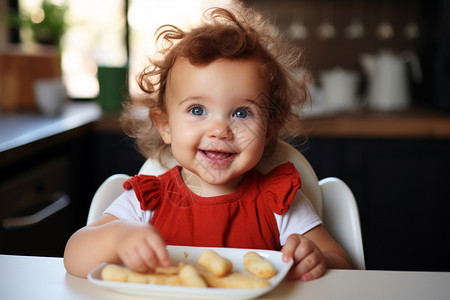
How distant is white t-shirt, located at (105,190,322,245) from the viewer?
0.98 meters

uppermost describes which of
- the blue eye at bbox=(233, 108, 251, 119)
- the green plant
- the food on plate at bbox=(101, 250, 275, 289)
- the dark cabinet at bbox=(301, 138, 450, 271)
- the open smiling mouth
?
the green plant

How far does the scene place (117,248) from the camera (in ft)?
2.39

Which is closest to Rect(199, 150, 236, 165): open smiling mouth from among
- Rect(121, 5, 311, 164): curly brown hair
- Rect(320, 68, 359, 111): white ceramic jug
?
Rect(121, 5, 311, 164): curly brown hair

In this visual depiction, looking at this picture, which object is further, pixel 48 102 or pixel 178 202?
pixel 48 102

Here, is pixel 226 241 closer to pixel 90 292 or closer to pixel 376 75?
pixel 90 292

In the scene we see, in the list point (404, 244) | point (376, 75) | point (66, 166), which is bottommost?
point (404, 244)

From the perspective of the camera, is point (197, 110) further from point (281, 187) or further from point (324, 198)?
point (324, 198)

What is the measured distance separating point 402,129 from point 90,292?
69.4 inches

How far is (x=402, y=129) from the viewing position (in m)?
2.16

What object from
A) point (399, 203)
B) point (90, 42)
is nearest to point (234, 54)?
point (399, 203)

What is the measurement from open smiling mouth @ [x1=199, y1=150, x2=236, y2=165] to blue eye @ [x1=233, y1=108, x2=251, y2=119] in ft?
0.22

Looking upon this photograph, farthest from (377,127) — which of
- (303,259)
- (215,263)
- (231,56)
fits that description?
(215,263)

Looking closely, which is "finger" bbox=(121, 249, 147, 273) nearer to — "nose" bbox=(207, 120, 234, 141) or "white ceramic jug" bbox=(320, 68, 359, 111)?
"nose" bbox=(207, 120, 234, 141)

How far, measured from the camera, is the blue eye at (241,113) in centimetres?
91
